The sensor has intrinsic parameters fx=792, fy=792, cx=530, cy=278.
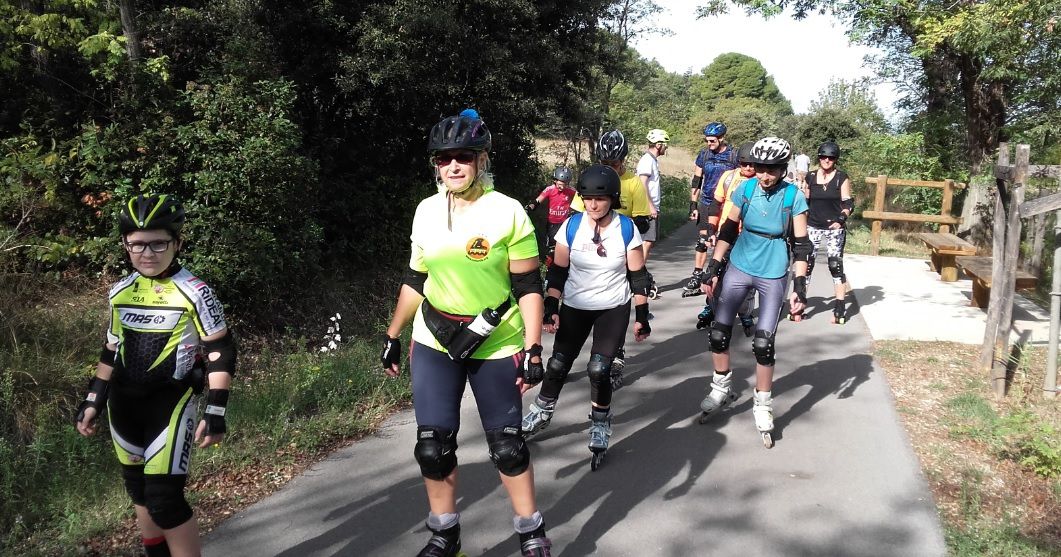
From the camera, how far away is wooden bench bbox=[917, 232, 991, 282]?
12148 mm

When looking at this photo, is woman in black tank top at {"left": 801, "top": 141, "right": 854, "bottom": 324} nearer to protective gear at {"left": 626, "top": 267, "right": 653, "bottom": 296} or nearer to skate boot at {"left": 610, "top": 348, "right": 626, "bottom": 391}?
skate boot at {"left": 610, "top": 348, "right": 626, "bottom": 391}

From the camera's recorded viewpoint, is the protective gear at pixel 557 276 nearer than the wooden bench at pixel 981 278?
Yes

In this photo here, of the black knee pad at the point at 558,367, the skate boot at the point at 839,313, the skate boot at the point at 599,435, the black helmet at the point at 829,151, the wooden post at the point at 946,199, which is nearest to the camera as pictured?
the skate boot at the point at 599,435

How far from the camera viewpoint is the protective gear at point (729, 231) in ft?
18.9

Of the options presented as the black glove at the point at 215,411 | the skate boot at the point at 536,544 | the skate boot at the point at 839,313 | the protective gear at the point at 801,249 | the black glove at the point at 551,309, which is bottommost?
the skate boot at the point at 839,313

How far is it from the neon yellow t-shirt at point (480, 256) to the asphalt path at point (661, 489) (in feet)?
3.73

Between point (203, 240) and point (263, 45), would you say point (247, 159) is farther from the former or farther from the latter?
point (263, 45)

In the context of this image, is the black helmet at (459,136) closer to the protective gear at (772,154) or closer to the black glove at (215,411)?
the black glove at (215,411)

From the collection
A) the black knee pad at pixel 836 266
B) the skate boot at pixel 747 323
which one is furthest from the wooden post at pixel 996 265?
the black knee pad at pixel 836 266

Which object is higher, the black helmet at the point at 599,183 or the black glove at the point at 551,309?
the black helmet at the point at 599,183

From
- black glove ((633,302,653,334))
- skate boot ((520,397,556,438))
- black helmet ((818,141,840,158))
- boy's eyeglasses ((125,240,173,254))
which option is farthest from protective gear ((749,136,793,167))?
black helmet ((818,141,840,158))

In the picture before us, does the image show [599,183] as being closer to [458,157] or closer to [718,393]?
[458,157]

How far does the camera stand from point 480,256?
11.1 feet

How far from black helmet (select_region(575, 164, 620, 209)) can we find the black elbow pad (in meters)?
1.41
